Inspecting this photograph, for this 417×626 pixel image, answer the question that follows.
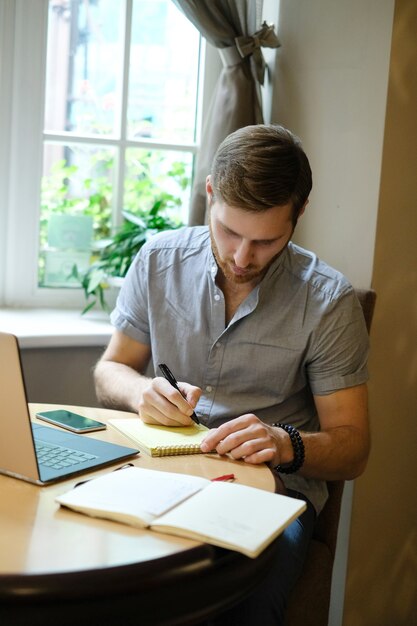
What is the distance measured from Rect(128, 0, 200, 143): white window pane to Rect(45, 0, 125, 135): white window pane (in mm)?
59

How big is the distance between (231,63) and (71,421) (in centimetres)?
137

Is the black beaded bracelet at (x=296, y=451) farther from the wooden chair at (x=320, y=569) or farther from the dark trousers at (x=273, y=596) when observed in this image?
the wooden chair at (x=320, y=569)

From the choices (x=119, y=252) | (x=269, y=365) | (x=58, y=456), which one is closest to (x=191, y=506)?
(x=58, y=456)

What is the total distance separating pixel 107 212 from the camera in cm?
274

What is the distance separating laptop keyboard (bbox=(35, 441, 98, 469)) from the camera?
1.33m

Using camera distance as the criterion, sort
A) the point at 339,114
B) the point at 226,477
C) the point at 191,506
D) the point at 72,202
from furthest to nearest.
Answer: the point at 72,202
the point at 339,114
the point at 226,477
the point at 191,506

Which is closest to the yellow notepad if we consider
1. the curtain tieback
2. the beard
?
the beard

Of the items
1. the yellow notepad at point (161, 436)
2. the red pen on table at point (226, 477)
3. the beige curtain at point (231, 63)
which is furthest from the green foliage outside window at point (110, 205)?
the red pen on table at point (226, 477)

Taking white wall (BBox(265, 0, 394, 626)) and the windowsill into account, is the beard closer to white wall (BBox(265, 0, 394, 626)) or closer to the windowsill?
white wall (BBox(265, 0, 394, 626))

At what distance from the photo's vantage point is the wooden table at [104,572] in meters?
0.93

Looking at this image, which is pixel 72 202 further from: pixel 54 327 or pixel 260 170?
pixel 260 170

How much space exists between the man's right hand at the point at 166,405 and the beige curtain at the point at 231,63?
3.20 ft

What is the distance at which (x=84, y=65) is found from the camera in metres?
2.65

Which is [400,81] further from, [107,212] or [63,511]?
[63,511]
